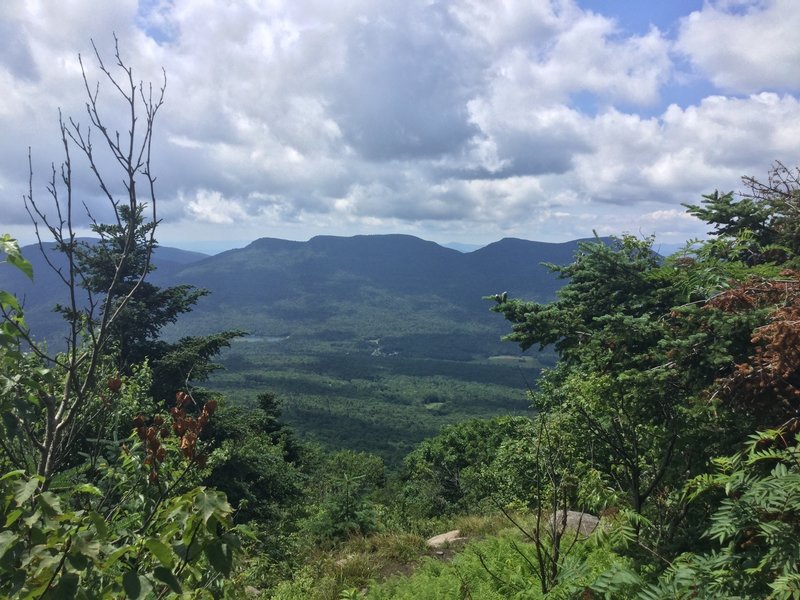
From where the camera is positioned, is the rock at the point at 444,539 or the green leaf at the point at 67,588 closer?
the green leaf at the point at 67,588

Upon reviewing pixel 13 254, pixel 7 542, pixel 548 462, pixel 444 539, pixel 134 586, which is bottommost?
pixel 444 539

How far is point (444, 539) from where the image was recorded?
9.63 m

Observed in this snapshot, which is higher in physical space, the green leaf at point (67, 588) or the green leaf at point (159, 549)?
the green leaf at point (159, 549)

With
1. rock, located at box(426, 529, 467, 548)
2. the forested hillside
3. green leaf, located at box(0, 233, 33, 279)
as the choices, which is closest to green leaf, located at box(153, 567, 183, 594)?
the forested hillside

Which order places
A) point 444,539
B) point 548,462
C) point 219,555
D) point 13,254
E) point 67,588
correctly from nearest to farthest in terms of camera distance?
point 67,588, point 219,555, point 13,254, point 548,462, point 444,539

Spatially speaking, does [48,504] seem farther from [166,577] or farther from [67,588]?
[166,577]

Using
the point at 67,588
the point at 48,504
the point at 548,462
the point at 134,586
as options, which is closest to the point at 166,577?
the point at 134,586

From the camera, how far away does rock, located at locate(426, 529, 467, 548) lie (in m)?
9.28

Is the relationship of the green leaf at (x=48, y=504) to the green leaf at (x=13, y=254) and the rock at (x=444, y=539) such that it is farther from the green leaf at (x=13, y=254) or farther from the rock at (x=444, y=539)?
the rock at (x=444, y=539)

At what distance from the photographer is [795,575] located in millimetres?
2297

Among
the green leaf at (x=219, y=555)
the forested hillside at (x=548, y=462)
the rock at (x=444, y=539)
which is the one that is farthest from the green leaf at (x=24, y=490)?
the rock at (x=444, y=539)

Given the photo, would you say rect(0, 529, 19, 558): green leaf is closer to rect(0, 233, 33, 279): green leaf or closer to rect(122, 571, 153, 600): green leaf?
rect(122, 571, 153, 600): green leaf

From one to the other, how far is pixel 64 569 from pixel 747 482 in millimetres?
3333

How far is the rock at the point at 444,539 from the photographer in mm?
9281
